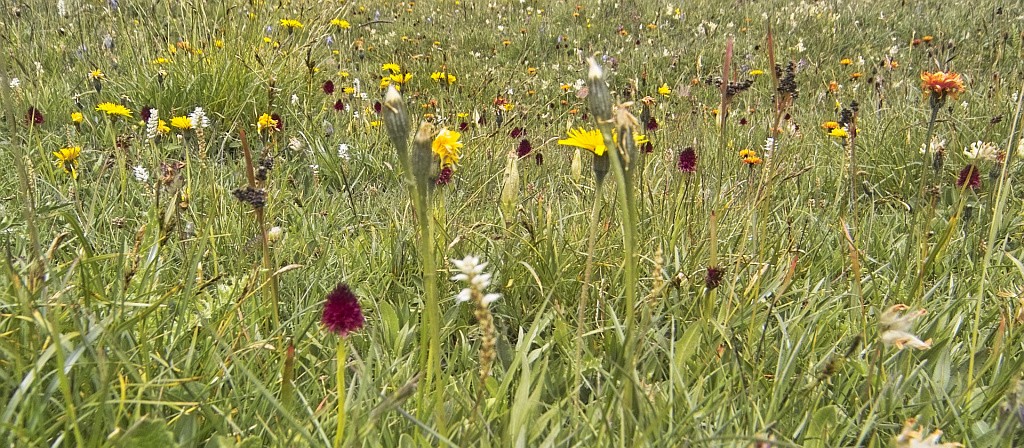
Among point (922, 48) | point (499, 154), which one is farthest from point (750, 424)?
point (922, 48)

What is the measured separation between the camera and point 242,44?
3.10 metres

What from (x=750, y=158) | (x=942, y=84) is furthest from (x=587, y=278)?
(x=750, y=158)

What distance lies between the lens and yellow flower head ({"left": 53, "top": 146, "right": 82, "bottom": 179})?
1.82m

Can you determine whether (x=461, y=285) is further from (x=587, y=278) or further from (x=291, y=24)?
(x=291, y=24)

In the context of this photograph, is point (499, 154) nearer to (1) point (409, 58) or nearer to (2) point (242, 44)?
(2) point (242, 44)

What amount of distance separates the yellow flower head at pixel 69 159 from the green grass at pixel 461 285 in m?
0.05

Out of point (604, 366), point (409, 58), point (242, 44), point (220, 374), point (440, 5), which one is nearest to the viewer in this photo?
point (220, 374)

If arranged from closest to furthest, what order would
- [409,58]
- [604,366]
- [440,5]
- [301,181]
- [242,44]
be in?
[604,366], [301,181], [242,44], [409,58], [440,5]

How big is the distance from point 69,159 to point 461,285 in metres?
1.20

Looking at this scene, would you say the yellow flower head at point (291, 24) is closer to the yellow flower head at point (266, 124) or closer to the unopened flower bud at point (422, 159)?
the yellow flower head at point (266, 124)

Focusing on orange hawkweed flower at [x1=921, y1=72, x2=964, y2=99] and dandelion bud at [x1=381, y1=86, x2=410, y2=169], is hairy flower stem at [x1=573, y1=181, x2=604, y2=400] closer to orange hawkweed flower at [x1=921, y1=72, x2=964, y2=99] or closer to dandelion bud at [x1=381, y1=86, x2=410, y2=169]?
dandelion bud at [x1=381, y1=86, x2=410, y2=169]

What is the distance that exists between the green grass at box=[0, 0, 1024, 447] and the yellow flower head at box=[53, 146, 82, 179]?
0.17ft

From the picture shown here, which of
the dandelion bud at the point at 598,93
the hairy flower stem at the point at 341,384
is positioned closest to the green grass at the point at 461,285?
the hairy flower stem at the point at 341,384

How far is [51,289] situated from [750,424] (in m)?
1.00
